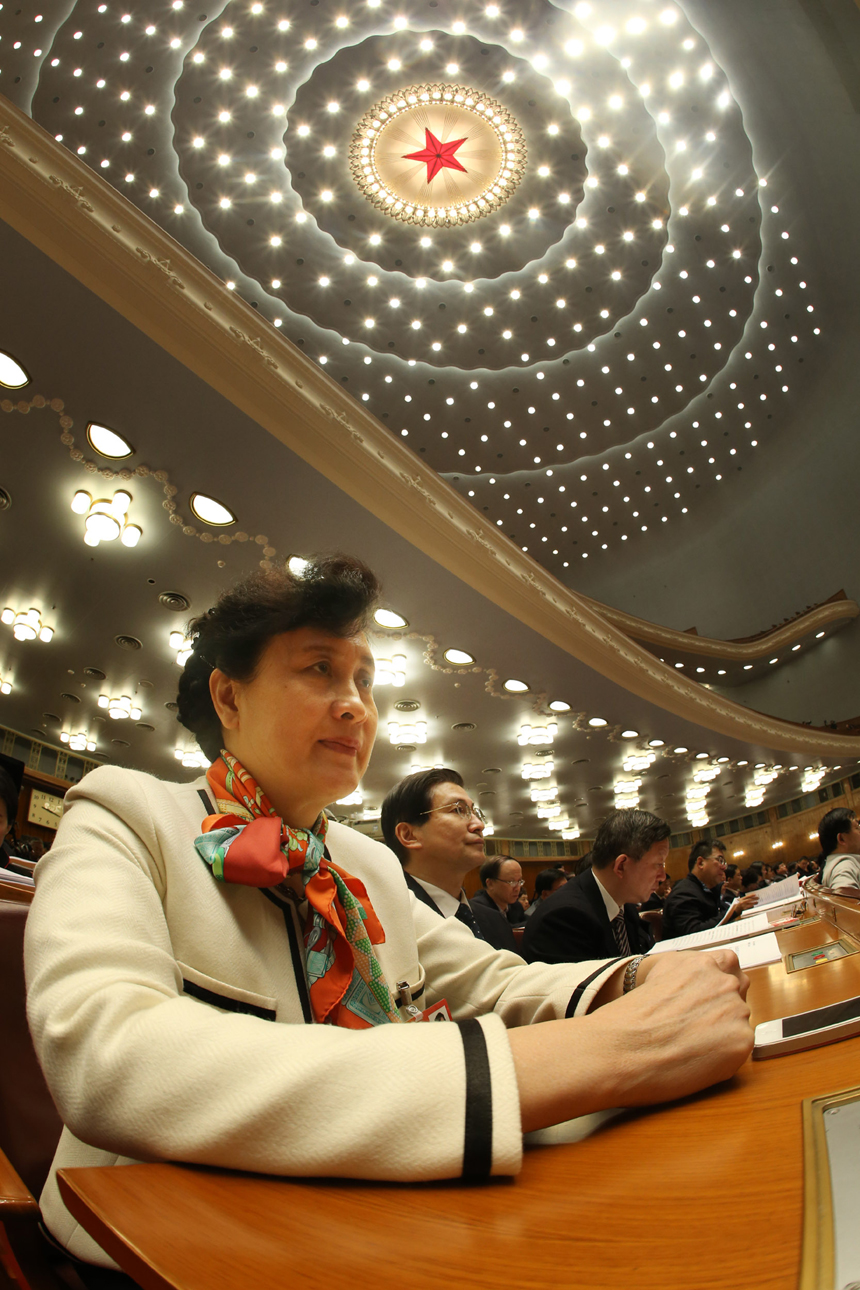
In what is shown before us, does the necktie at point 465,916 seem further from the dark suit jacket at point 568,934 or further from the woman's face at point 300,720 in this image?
the woman's face at point 300,720

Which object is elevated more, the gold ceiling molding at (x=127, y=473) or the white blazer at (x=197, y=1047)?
the gold ceiling molding at (x=127, y=473)

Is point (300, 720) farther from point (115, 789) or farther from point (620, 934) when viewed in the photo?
point (620, 934)

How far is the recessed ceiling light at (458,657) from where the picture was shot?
7.80m

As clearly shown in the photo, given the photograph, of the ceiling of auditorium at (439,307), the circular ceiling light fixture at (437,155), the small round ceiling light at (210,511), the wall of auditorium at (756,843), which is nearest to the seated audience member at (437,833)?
the ceiling of auditorium at (439,307)

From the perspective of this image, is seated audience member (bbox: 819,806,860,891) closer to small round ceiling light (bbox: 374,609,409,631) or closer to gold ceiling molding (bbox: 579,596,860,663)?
small round ceiling light (bbox: 374,609,409,631)

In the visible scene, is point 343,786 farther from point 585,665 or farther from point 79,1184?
point 585,665

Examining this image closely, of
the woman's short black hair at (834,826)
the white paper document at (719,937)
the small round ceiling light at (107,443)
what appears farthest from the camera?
the woman's short black hair at (834,826)

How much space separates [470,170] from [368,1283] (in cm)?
1606

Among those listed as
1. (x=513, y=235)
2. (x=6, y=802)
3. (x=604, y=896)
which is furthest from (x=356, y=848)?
(x=513, y=235)

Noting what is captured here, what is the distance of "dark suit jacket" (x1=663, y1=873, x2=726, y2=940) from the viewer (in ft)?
16.4

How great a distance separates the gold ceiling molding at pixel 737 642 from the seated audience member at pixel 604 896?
1560 cm

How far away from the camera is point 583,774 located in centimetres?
1288

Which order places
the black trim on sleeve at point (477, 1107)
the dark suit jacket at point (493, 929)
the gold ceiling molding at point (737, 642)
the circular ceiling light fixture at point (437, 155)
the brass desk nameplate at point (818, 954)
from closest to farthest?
the black trim on sleeve at point (477, 1107), the brass desk nameplate at point (818, 954), the dark suit jacket at point (493, 929), the circular ceiling light fixture at point (437, 155), the gold ceiling molding at point (737, 642)

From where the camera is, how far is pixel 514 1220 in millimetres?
439
